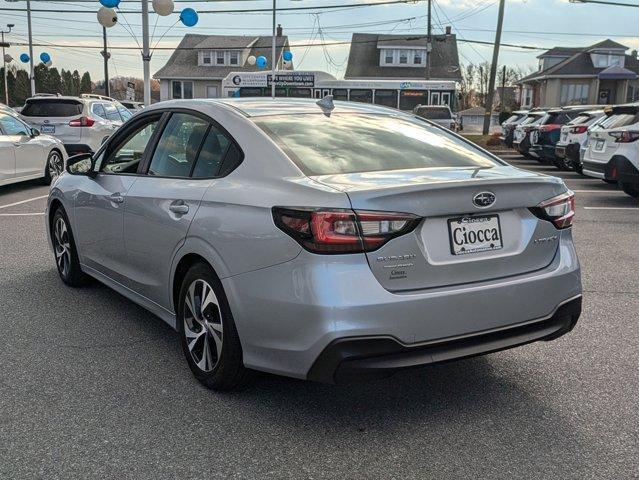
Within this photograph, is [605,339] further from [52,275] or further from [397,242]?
[52,275]

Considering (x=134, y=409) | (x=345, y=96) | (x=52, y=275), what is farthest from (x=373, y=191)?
(x=345, y=96)

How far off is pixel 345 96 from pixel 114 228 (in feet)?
90.4

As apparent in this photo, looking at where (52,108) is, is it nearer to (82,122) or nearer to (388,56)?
(82,122)

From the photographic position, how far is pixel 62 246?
18.9 ft

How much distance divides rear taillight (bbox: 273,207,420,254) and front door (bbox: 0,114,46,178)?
33.5 ft

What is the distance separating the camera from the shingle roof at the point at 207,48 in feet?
175

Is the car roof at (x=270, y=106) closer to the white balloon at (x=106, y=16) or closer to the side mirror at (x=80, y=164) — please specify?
the side mirror at (x=80, y=164)

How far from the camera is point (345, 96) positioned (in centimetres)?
3122

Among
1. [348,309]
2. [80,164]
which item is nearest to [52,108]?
[80,164]

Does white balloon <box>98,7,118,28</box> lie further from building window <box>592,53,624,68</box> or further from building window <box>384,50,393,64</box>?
building window <box>592,53,624,68</box>

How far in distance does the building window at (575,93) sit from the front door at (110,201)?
55928 millimetres

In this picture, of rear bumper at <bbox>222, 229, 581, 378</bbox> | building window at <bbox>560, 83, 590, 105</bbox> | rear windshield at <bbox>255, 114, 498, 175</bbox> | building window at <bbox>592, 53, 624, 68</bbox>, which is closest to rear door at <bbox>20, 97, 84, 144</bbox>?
rear windshield at <bbox>255, 114, 498, 175</bbox>

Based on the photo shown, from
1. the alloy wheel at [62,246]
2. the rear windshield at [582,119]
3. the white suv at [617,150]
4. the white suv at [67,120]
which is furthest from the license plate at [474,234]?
the white suv at [67,120]

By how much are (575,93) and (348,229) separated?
58178mm
